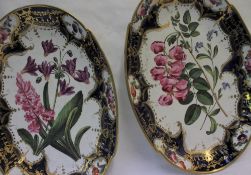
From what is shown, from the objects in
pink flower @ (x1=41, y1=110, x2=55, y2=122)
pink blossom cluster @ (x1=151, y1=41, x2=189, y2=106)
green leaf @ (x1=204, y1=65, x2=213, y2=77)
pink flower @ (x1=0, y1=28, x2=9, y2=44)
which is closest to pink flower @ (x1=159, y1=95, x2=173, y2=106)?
pink blossom cluster @ (x1=151, y1=41, x2=189, y2=106)

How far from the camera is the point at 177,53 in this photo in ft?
2.81

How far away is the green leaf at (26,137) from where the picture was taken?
0.73 meters

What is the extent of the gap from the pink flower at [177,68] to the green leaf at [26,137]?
0.31m

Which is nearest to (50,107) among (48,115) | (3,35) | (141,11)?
(48,115)

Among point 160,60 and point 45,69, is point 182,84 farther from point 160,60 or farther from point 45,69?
point 45,69

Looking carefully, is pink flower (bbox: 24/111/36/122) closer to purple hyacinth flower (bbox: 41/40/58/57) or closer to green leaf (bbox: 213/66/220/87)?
purple hyacinth flower (bbox: 41/40/58/57)

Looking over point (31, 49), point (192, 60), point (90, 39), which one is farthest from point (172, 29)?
point (31, 49)

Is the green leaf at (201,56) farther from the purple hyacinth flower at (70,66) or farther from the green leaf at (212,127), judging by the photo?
the purple hyacinth flower at (70,66)

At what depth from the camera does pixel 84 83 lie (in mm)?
790

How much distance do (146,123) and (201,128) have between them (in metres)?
0.13

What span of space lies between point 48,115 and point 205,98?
32 cm

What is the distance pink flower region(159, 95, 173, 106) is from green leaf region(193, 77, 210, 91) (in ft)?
0.21

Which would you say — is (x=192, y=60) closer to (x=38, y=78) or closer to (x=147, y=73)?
(x=147, y=73)

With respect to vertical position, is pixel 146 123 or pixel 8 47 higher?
pixel 8 47
